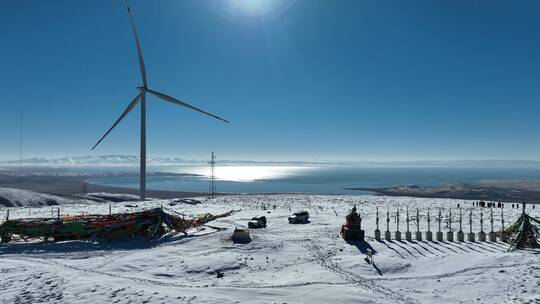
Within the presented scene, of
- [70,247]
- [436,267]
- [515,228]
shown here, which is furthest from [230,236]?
[515,228]

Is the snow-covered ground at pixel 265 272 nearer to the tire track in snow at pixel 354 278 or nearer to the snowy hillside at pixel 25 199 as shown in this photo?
the tire track in snow at pixel 354 278

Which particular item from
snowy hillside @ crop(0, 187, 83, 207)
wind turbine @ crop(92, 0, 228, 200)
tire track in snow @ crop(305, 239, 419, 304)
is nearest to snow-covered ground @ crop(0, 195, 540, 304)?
tire track in snow @ crop(305, 239, 419, 304)

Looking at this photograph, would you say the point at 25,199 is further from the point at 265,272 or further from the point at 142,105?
the point at 265,272

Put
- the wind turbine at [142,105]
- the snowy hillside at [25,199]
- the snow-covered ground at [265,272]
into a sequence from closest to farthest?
the snow-covered ground at [265,272] < the wind turbine at [142,105] < the snowy hillside at [25,199]

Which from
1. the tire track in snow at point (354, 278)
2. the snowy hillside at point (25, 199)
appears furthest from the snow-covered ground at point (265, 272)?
the snowy hillside at point (25, 199)

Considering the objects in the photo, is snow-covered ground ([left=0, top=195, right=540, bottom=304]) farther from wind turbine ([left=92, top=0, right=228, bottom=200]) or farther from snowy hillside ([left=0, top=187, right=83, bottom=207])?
snowy hillside ([left=0, top=187, right=83, bottom=207])

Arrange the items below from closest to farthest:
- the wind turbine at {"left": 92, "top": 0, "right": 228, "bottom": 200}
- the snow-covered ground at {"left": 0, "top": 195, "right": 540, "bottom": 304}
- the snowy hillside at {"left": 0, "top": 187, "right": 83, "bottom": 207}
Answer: the snow-covered ground at {"left": 0, "top": 195, "right": 540, "bottom": 304}, the wind turbine at {"left": 92, "top": 0, "right": 228, "bottom": 200}, the snowy hillside at {"left": 0, "top": 187, "right": 83, "bottom": 207}

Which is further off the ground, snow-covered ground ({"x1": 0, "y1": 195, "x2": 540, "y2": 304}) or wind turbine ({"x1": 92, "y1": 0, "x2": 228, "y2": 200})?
wind turbine ({"x1": 92, "y1": 0, "x2": 228, "y2": 200})

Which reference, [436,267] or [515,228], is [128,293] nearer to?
[436,267]
